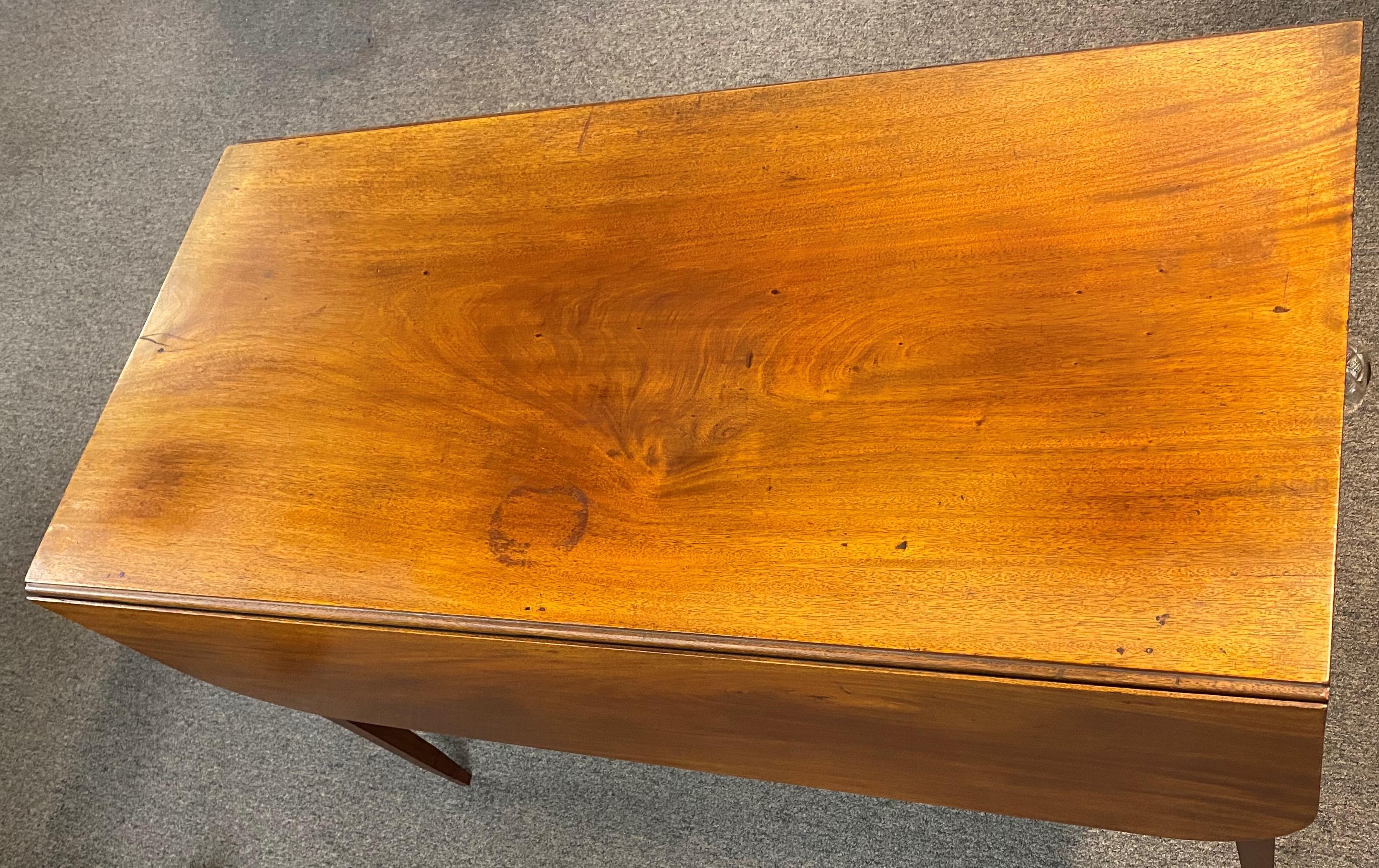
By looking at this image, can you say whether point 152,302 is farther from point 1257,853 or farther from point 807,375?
point 1257,853

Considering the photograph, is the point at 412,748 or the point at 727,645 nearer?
the point at 727,645

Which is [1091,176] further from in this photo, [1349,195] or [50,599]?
[50,599]

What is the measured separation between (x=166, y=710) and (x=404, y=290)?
0.81m

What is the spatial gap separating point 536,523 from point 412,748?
0.52 metres

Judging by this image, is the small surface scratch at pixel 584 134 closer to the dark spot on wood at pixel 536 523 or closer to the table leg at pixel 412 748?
the dark spot on wood at pixel 536 523

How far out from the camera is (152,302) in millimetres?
1745

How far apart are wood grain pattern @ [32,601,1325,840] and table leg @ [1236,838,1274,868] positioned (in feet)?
0.41

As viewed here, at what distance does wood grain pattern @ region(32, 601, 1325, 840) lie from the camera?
2.07 feet

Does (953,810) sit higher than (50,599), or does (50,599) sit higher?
(50,599)


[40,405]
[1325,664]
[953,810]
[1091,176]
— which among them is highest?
[1091,176]

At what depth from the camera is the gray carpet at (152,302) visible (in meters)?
1.11

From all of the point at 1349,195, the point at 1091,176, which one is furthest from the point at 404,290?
the point at 1349,195

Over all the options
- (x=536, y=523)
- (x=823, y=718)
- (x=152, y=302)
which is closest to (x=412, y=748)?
(x=536, y=523)

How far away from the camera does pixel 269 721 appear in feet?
4.39
